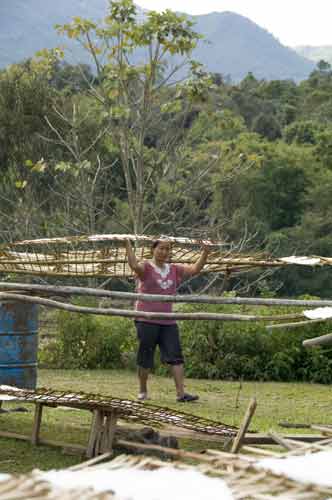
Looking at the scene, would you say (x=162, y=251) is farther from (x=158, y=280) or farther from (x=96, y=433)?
(x=96, y=433)

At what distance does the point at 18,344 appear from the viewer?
8414mm

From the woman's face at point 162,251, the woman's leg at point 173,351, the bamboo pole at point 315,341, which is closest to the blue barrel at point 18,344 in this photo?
the woman's leg at point 173,351

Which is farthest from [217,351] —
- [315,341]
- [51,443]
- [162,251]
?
[315,341]

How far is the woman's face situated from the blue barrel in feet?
4.11

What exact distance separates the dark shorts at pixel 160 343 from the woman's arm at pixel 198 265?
24.2 inches

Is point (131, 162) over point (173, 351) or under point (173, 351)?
over

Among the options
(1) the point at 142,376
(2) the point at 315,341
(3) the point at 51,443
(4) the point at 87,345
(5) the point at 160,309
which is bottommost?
(4) the point at 87,345

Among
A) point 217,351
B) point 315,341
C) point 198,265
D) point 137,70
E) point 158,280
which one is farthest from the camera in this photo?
point 137,70

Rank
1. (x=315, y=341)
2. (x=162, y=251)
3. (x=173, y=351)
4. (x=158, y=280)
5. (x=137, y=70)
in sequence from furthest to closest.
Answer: (x=137, y=70) → (x=173, y=351) → (x=158, y=280) → (x=162, y=251) → (x=315, y=341)

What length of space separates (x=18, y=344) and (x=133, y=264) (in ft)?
5.18

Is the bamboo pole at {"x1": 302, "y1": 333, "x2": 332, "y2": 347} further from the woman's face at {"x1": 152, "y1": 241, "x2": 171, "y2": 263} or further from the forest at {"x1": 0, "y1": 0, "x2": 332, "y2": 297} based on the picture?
the forest at {"x1": 0, "y1": 0, "x2": 332, "y2": 297}

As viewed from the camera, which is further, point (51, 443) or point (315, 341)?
point (51, 443)

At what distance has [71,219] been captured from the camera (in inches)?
564

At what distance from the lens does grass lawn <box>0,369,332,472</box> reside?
621 centimetres
